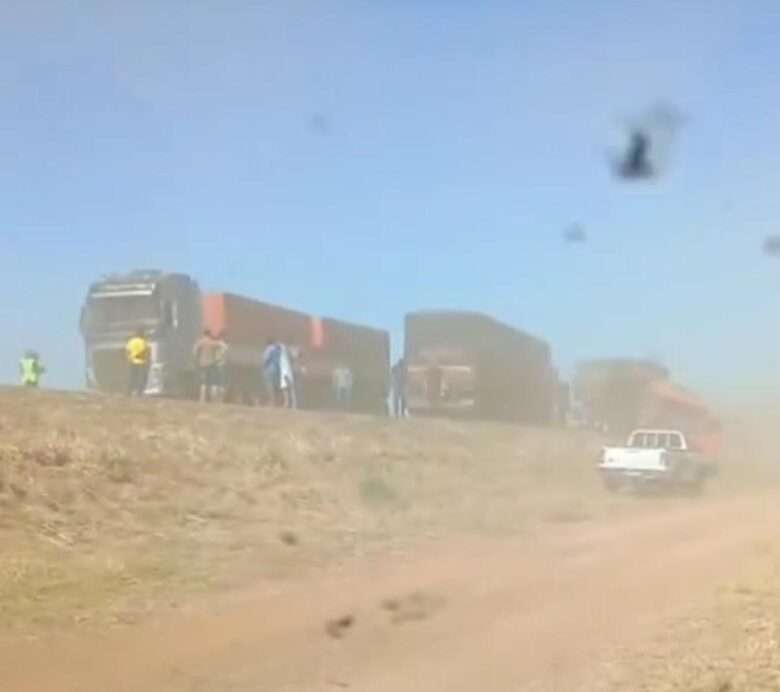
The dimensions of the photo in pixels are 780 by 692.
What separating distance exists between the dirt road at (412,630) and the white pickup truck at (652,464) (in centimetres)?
1304

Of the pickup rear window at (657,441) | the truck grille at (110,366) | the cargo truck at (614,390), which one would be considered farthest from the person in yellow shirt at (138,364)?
the cargo truck at (614,390)

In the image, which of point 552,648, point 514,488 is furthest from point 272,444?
point 552,648

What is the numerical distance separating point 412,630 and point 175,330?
83.1ft

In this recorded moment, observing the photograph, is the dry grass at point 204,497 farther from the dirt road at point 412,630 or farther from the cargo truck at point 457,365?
the cargo truck at point 457,365

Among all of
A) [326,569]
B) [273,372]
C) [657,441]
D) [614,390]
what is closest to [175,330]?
[273,372]

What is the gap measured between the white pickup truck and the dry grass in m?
0.70

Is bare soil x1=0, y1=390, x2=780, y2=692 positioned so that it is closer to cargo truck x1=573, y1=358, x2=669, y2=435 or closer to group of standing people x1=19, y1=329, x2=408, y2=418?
group of standing people x1=19, y1=329, x2=408, y2=418

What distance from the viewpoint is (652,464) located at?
31.5 meters

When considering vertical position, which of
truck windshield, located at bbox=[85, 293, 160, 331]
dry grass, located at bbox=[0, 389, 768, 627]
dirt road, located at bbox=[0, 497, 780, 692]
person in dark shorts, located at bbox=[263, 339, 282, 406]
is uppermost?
truck windshield, located at bbox=[85, 293, 160, 331]

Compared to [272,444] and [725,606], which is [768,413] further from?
[725,606]

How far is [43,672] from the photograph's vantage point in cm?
1046

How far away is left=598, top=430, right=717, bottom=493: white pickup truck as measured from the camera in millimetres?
31516

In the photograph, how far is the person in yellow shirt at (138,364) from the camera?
3090 cm

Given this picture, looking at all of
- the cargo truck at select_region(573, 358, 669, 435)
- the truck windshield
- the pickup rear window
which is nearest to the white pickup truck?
the pickup rear window
